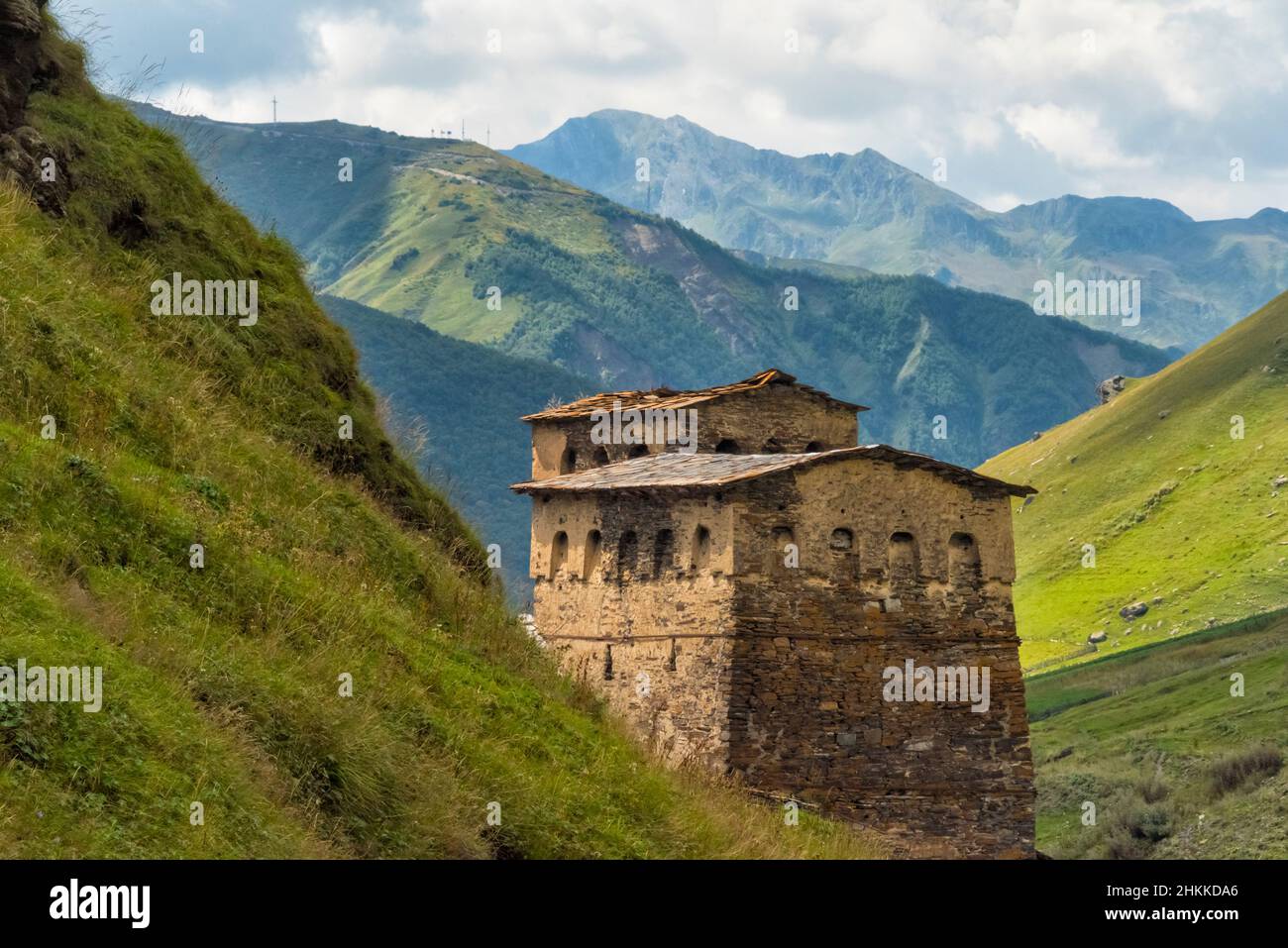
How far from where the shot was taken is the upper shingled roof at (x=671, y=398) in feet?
117

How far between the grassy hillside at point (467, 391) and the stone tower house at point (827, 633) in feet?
345

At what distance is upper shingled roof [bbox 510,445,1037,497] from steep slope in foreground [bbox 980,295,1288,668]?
54433mm

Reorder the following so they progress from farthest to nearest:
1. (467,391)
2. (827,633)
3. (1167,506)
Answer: (467,391), (1167,506), (827,633)

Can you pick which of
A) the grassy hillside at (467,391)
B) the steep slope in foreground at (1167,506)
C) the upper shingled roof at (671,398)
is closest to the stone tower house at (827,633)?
the upper shingled roof at (671,398)

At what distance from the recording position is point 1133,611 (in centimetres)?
8662

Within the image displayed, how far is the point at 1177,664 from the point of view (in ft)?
227

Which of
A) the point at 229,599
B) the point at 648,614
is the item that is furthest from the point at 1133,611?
the point at 229,599

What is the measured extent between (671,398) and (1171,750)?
77.7 ft

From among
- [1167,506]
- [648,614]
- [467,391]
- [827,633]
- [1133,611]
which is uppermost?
[467,391]

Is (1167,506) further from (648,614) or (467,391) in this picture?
(467,391)

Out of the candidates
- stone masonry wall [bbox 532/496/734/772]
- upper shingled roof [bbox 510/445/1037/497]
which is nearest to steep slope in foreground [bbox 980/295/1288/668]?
upper shingled roof [bbox 510/445/1037/497]

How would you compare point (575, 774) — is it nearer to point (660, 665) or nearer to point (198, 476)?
point (198, 476)

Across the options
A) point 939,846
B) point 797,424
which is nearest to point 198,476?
point 939,846
